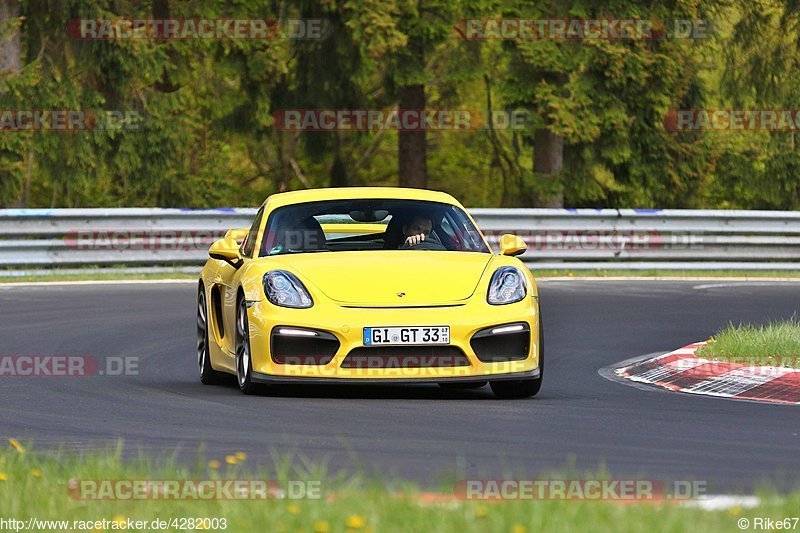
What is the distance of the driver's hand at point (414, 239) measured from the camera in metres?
11.2

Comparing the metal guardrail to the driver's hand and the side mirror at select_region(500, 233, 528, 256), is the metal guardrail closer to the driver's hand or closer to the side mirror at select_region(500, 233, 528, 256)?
the driver's hand

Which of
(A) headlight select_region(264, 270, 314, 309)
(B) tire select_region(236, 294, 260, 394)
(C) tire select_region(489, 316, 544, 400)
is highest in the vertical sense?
(A) headlight select_region(264, 270, 314, 309)

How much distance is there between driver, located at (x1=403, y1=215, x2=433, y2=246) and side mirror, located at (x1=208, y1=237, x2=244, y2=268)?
3.62 feet

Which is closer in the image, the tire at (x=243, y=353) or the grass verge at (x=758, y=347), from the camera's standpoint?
the tire at (x=243, y=353)

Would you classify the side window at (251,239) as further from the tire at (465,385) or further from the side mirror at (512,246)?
the side mirror at (512,246)

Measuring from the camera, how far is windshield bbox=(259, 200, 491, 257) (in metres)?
11.1

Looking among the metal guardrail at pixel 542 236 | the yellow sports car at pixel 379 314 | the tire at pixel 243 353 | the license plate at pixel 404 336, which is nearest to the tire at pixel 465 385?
the yellow sports car at pixel 379 314

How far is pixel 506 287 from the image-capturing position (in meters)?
10.3

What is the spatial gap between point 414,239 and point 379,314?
144cm

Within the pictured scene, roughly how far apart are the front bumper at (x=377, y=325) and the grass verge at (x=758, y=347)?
81.1 inches

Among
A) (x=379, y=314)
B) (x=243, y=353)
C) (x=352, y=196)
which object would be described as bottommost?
(x=243, y=353)

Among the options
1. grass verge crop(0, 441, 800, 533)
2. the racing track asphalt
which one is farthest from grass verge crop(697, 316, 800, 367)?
grass verge crop(0, 441, 800, 533)

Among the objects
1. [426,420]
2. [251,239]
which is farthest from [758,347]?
[251,239]

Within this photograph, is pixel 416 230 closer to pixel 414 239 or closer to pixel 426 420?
pixel 414 239
